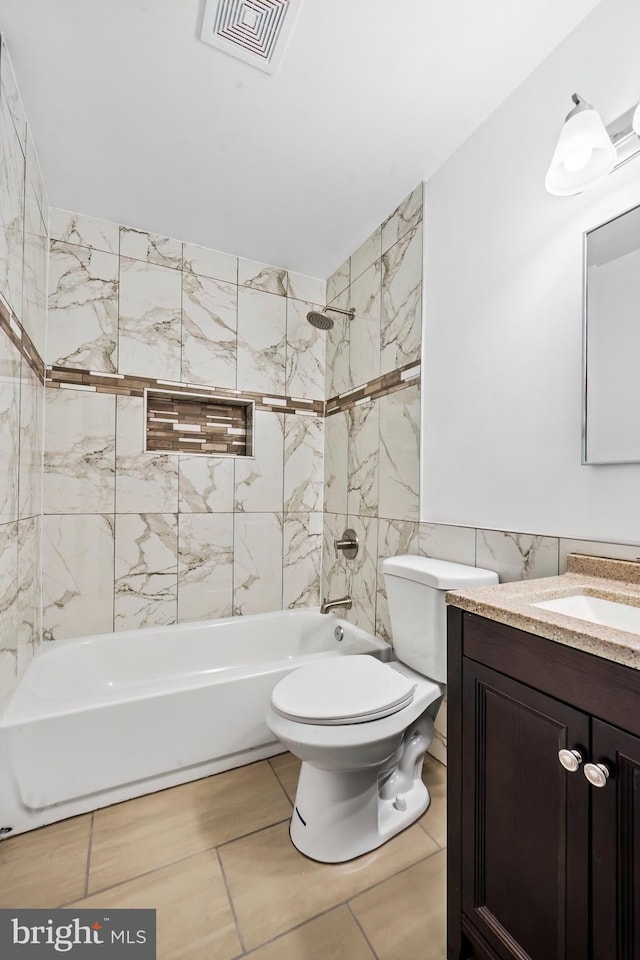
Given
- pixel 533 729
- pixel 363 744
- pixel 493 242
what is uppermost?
pixel 493 242

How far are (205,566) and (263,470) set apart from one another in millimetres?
628

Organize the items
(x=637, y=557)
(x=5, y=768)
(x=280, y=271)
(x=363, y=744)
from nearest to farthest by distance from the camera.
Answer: (x=637, y=557) → (x=363, y=744) → (x=5, y=768) → (x=280, y=271)

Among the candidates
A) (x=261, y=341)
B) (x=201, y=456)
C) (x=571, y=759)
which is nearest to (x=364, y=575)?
(x=201, y=456)

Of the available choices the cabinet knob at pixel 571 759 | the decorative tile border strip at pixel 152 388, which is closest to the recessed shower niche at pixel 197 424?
the decorative tile border strip at pixel 152 388

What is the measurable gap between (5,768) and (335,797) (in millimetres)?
1036

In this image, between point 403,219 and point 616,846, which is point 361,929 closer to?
point 616,846

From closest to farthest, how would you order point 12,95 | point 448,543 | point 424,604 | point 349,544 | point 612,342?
point 612,342, point 12,95, point 424,604, point 448,543, point 349,544

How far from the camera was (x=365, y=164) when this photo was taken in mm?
1775

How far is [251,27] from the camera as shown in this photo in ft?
4.09

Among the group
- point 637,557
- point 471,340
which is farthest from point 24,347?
point 637,557

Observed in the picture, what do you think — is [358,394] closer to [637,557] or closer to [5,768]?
[637,557]

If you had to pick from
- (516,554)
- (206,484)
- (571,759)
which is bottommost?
(571,759)

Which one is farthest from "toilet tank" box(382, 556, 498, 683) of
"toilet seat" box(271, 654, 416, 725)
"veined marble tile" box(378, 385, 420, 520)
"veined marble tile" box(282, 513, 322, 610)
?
"veined marble tile" box(282, 513, 322, 610)

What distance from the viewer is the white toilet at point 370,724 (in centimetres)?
126
